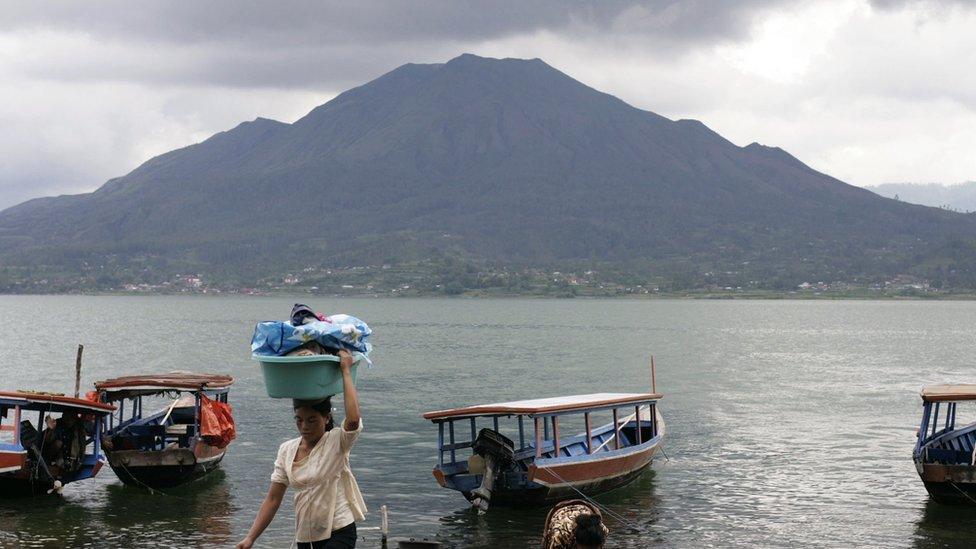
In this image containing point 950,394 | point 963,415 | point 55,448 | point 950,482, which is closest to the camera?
point 950,482

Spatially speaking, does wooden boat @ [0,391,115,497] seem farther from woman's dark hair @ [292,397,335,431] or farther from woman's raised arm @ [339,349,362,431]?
woman's raised arm @ [339,349,362,431]

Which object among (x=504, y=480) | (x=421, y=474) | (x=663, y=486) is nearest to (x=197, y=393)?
(x=421, y=474)

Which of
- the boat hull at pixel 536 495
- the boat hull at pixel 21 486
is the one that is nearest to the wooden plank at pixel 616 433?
the boat hull at pixel 536 495

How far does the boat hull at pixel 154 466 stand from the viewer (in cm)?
2973

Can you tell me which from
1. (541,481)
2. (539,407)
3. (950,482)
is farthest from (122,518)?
(950,482)

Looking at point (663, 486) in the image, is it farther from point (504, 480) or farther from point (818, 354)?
point (818, 354)

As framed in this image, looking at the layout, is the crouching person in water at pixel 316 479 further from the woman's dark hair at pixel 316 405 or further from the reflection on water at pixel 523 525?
the reflection on water at pixel 523 525

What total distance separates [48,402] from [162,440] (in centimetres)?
560

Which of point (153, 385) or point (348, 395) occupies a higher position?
point (348, 395)

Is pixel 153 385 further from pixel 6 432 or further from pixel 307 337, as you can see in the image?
pixel 307 337

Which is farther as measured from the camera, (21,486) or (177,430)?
(177,430)

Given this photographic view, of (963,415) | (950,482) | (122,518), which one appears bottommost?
(963,415)

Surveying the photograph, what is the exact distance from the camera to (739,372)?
7706 centimetres

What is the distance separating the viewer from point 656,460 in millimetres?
36438
